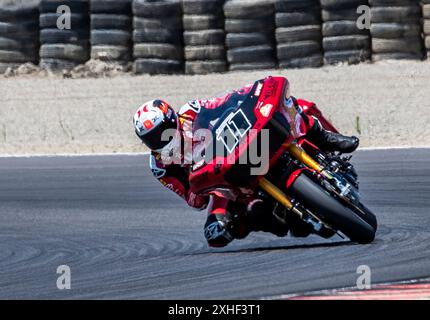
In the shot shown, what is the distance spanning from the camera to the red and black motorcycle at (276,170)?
692cm

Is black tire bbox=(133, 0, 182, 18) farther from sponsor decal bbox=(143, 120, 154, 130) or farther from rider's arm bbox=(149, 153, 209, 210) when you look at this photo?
sponsor decal bbox=(143, 120, 154, 130)

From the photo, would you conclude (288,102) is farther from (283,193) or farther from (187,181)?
(187,181)

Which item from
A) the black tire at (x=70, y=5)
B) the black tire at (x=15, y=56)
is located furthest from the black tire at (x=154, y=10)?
the black tire at (x=15, y=56)

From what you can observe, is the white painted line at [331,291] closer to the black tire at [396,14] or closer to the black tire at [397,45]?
the black tire at [396,14]

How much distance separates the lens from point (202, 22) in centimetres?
1761

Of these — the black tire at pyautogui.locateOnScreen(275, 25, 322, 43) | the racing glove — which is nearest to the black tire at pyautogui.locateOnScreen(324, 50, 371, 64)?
the black tire at pyautogui.locateOnScreen(275, 25, 322, 43)

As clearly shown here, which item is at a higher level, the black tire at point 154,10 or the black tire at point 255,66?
the black tire at point 154,10

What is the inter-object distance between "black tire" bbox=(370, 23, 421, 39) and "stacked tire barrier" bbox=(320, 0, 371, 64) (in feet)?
0.51

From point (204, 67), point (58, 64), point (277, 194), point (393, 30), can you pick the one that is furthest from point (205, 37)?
point (277, 194)

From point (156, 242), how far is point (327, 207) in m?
2.01

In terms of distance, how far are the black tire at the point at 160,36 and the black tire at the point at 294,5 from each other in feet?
5.21

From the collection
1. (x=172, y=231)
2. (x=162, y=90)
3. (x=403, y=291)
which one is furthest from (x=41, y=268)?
(x=162, y=90)

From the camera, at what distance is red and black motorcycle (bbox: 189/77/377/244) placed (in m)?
6.92

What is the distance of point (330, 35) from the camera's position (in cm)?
1684
